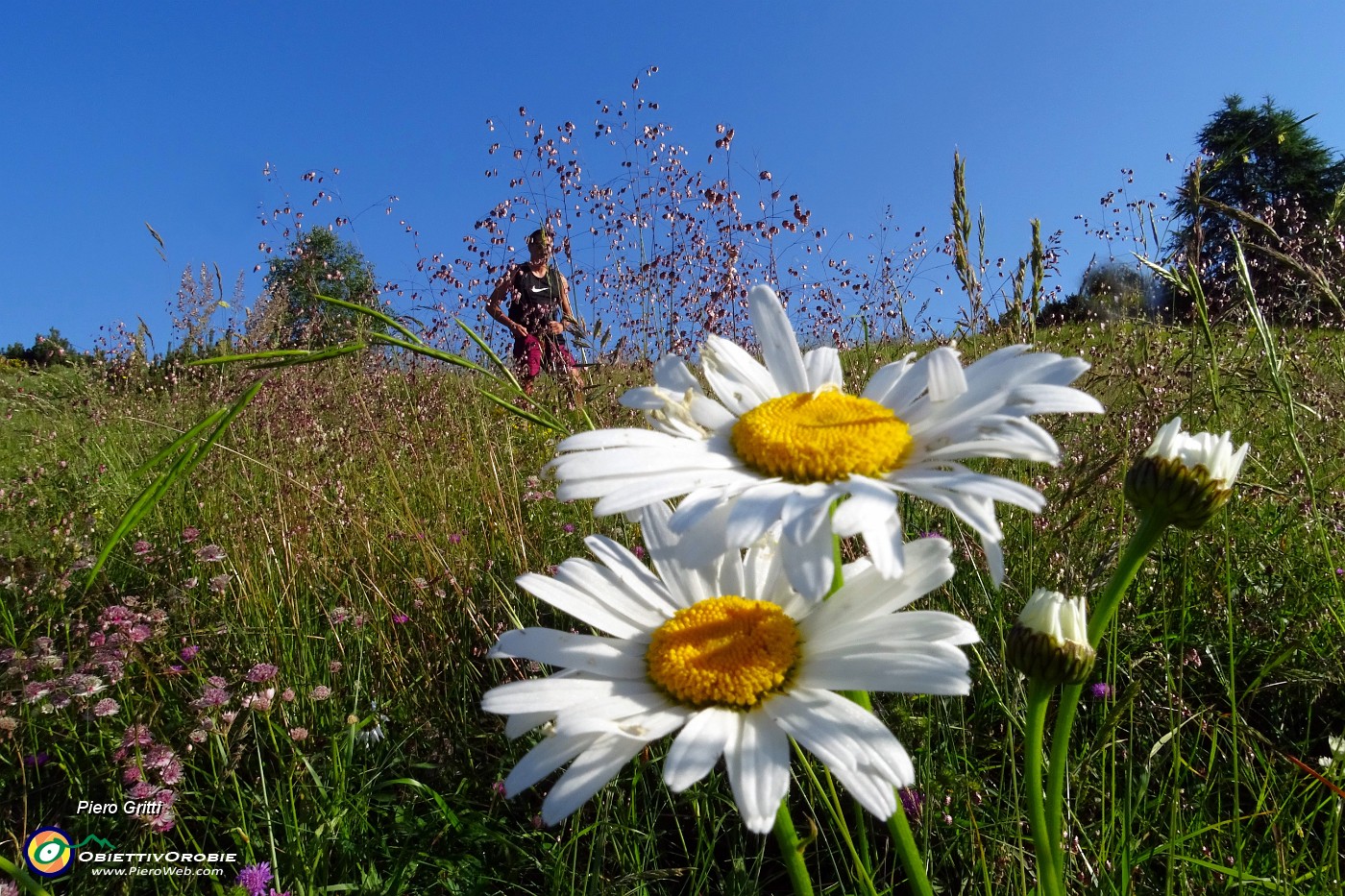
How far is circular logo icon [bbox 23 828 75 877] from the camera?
4.01ft

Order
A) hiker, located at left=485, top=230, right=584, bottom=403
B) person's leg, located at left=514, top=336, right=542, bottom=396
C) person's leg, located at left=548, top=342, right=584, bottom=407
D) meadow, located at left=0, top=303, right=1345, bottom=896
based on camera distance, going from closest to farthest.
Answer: meadow, located at left=0, top=303, right=1345, bottom=896
person's leg, located at left=548, top=342, right=584, bottom=407
hiker, located at left=485, top=230, right=584, bottom=403
person's leg, located at left=514, top=336, right=542, bottom=396

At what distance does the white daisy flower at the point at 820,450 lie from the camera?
0.52 metres

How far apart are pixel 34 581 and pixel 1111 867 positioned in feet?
8.59

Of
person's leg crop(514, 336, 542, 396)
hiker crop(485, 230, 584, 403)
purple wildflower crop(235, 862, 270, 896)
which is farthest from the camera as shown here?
person's leg crop(514, 336, 542, 396)

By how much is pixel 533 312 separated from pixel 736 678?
151 inches

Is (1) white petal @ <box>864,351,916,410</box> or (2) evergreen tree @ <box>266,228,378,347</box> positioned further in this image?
(2) evergreen tree @ <box>266,228,378,347</box>

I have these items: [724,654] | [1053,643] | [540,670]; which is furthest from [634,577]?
[540,670]

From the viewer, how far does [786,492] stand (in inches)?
22.4

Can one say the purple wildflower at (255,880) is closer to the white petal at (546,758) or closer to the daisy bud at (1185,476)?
the white petal at (546,758)

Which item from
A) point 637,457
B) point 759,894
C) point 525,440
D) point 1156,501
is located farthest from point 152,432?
point 1156,501

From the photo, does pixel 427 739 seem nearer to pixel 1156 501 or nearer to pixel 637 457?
pixel 637 457

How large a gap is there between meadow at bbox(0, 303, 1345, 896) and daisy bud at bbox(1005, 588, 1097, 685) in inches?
Result: 13.4

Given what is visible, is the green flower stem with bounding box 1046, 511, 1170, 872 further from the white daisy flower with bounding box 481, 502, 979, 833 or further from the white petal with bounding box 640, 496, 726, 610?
the white petal with bounding box 640, 496, 726, 610

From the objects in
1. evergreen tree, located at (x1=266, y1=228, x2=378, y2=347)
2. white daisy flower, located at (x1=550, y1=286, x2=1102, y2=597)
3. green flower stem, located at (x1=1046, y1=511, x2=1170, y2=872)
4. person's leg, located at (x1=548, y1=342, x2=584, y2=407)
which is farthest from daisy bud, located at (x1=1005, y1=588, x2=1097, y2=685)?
person's leg, located at (x1=548, y1=342, x2=584, y2=407)
